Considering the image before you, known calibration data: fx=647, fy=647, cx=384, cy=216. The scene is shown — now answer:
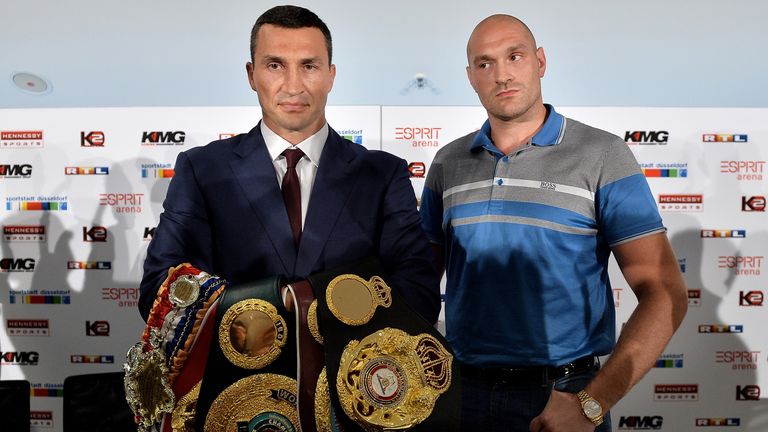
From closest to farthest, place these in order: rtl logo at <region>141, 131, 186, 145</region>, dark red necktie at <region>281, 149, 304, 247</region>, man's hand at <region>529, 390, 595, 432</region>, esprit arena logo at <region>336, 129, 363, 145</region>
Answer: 1. dark red necktie at <region>281, 149, 304, 247</region>
2. man's hand at <region>529, 390, 595, 432</region>
3. esprit arena logo at <region>336, 129, 363, 145</region>
4. rtl logo at <region>141, 131, 186, 145</region>

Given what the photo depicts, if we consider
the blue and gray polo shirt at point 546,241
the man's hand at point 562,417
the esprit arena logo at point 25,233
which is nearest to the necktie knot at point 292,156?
the blue and gray polo shirt at point 546,241

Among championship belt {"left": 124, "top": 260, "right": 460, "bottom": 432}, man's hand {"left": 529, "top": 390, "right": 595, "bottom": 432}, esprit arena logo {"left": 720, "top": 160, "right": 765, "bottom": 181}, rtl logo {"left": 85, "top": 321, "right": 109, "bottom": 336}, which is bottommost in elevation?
rtl logo {"left": 85, "top": 321, "right": 109, "bottom": 336}

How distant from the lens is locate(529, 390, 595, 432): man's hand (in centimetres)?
174

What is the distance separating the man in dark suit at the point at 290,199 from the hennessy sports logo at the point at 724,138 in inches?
129

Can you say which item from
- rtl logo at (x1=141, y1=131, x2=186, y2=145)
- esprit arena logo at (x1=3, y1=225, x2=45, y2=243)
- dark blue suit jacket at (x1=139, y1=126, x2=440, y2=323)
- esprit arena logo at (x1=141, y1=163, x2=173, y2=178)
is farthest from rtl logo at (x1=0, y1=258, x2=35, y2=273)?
dark blue suit jacket at (x1=139, y1=126, x2=440, y2=323)

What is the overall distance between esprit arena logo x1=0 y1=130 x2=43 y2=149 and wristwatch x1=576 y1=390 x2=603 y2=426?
3.81m

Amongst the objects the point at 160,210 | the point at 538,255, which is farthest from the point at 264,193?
the point at 160,210

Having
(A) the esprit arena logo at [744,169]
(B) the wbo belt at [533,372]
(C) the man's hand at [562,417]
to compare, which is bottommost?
(C) the man's hand at [562,417]

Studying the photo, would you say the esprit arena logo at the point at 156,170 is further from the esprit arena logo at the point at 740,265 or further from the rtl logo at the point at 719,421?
the rtl logo at the point at 719,421

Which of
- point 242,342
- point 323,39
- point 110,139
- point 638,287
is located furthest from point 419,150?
point 242,342

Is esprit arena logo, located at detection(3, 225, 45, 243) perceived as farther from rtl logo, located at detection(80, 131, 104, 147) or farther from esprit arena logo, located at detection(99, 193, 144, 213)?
rtl logo, located at detection(80, 131, 104, 147)

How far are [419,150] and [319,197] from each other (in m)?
2.65

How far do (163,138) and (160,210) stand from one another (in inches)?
18.2

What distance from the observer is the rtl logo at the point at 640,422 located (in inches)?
163
